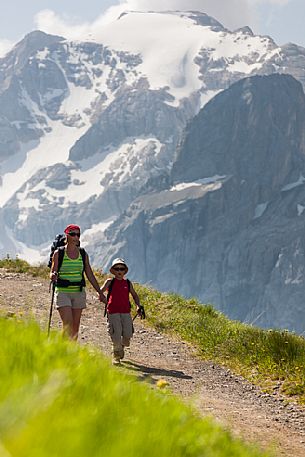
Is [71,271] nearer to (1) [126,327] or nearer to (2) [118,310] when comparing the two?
(2) [118,310]

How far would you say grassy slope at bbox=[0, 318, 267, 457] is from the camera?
132cm

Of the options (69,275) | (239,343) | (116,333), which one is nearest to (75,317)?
(69,275)

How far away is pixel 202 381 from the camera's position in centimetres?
1254

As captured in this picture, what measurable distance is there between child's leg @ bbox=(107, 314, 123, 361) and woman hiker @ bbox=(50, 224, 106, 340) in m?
1.68

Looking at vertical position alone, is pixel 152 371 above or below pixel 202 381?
above

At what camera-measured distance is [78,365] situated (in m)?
2.40

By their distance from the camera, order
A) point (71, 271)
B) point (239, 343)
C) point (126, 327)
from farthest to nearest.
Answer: point (239, 343)
point (126, 327)
point (71, 271)

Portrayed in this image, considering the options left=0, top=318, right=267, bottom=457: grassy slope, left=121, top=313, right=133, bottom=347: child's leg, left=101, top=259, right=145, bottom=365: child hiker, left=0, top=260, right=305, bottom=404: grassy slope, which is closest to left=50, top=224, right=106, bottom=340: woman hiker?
left=101, top=259, right=145, bottom=365: child hiker

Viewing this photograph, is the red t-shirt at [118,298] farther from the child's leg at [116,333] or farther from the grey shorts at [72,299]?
the grey shorts at [72,299]

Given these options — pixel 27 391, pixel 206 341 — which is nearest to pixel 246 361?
pixel 206 341

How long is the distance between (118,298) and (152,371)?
62.4 inches

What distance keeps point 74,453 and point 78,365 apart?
1123 millimetres

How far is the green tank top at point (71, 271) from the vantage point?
1079 centimetres

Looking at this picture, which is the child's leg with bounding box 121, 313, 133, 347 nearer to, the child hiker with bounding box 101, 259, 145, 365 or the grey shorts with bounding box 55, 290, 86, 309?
the child hiker with bounding box 101, 259, 145, 365
